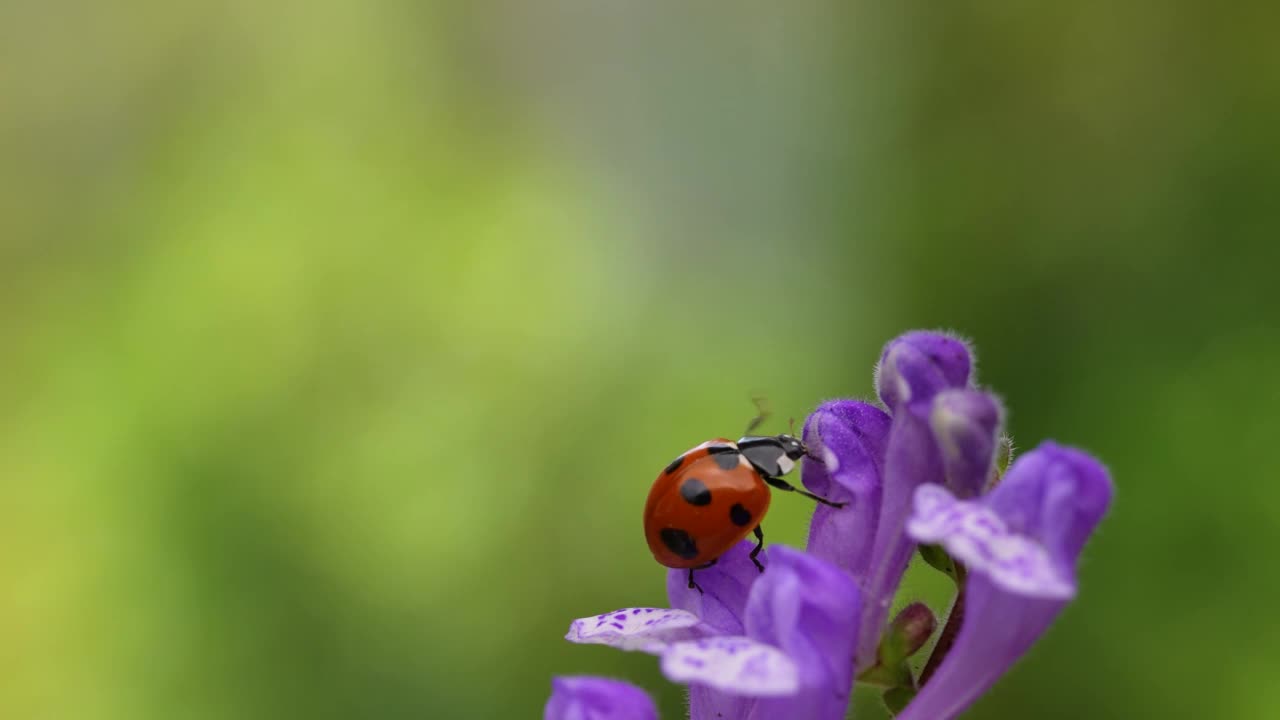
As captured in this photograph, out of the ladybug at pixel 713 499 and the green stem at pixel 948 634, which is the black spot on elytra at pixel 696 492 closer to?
the ladybug at pixel 713 499

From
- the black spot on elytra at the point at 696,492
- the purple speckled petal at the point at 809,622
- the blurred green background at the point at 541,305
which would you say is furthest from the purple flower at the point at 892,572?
the blurred green background at the point at 541,305

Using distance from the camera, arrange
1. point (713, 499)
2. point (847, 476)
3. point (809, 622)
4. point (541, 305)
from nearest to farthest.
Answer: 1. point (809, 622)
2. point (847, 476)
3. point (713, 499)
4. point (541, 305)

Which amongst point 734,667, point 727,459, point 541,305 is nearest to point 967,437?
point 734,667

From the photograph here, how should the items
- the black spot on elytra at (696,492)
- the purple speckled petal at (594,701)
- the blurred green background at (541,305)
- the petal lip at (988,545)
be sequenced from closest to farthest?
the petal lip at (988,545) < the purple speckled petal at (594,701) < the black spot on elytra at (696,492) < the blurred green background at (541,305)

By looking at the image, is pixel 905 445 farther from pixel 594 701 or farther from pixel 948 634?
pixel 594 701

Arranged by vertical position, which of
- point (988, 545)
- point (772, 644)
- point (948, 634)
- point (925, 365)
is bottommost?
point (948, 634)

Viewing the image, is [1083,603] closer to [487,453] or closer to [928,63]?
[487,453]

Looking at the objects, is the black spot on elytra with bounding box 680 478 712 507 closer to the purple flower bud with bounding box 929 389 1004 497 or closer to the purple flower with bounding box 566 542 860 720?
the purple flower with bounding box 566 542 860 720

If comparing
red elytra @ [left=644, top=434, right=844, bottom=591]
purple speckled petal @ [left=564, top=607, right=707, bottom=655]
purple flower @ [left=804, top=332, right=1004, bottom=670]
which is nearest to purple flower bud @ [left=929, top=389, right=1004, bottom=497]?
purple flower @ [left=804, top=332, right=1004, bottom=670]
